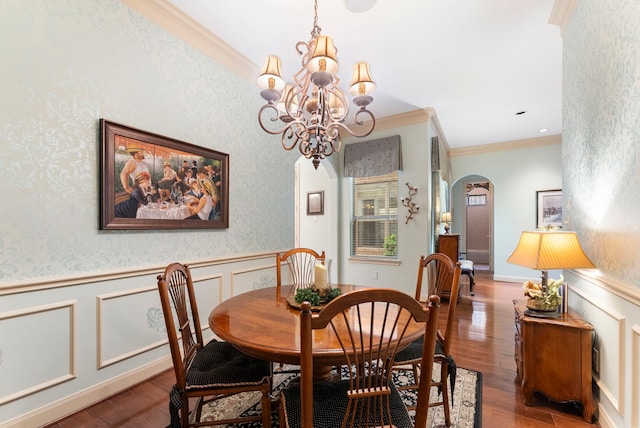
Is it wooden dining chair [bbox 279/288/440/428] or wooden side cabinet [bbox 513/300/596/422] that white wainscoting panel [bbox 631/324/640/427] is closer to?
wooden side cabinet [bbox 513/300/596/422]

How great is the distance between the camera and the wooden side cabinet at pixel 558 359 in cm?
184

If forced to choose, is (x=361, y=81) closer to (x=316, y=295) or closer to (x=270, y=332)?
(x=316, y=295)

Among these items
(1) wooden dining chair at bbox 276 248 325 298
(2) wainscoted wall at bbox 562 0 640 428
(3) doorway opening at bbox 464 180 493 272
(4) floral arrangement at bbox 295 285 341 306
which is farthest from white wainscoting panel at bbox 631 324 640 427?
(3) doorway opening at bbox 464 180 493 272

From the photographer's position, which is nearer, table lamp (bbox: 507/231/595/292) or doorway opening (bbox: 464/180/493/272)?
table lamp (bbox: 507/231/595/292)

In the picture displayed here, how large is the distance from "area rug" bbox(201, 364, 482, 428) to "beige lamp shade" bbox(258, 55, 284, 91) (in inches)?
75.6

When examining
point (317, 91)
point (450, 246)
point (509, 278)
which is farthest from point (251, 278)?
point (509, 278)

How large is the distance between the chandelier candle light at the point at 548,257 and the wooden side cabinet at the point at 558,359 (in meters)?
Result: 0.12

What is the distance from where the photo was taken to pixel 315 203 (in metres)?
5.77

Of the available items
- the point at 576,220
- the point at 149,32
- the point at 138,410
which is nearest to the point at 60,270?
the point at 138,410

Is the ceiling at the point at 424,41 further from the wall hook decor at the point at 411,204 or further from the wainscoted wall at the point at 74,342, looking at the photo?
the wainscoted wall at the point at 74,342

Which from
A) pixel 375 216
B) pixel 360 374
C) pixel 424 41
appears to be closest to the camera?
pixel 360 374

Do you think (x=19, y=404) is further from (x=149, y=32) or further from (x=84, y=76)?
(x=149, y=32)

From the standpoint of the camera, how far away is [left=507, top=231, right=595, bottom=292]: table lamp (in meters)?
1.87

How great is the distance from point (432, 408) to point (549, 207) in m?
5.63
